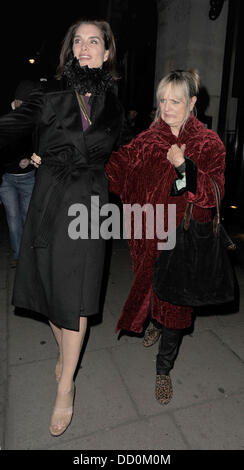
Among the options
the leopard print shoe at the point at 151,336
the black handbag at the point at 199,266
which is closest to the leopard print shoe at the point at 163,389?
the leopard print shoe at the point at 151,336

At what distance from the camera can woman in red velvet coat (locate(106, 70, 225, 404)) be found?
6.99 feet

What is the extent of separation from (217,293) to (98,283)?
78 cm

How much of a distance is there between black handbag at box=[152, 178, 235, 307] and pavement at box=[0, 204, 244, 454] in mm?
783

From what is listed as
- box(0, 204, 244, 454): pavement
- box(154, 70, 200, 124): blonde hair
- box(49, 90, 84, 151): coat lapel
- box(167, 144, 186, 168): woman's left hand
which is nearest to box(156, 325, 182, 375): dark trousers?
box(0, 204, 244, 454): pavement

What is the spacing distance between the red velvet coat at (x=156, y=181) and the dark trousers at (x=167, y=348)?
0.08 meters

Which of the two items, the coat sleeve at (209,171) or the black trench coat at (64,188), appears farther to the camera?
the coat sleeve at (209,171)

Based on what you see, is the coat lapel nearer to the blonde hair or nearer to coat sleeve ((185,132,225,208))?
the blonde hair

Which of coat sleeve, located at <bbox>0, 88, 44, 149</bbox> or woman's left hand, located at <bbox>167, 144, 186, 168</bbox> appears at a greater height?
coat sleeve, located at <bbox>0, 88, 44, 149</bbox>

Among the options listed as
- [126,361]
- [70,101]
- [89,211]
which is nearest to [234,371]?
[126,361]

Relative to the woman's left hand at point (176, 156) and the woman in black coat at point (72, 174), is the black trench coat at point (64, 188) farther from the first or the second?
the woman's left hand at point (176, 156)

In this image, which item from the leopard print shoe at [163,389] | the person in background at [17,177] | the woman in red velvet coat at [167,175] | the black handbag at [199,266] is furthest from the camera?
the person in background at [17,177]

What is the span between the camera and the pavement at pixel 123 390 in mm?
2162

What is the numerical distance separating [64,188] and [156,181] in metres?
0.67

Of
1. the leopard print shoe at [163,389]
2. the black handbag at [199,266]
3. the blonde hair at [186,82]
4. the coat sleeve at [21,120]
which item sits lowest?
the leopard print shoe at [163,389]
